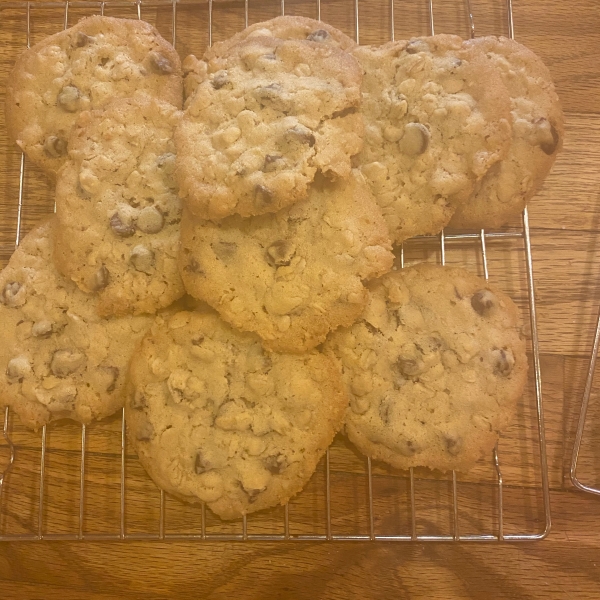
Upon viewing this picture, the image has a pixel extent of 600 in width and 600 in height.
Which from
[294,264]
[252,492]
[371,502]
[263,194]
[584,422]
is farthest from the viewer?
[584,422]

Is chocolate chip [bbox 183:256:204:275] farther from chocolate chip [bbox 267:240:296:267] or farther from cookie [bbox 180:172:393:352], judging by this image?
chocolate chip [bbox 267:240:296:267]

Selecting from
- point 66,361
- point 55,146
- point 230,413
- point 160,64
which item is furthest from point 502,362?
point 55,146

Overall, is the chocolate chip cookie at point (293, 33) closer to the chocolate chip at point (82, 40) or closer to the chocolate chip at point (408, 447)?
the chocolate chip at point (82, 40)

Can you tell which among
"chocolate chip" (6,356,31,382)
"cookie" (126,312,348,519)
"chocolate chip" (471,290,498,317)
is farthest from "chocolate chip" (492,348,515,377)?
"chocolate chip" (6,356,31,382)

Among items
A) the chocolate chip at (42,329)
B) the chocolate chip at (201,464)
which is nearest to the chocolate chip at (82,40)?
the chocolate chip at (42,329)

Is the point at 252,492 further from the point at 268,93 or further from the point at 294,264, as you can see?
the point at 268,93

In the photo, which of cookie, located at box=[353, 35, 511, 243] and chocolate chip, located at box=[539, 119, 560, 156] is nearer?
cookie, located at box=[353, 35, 511, 243]
